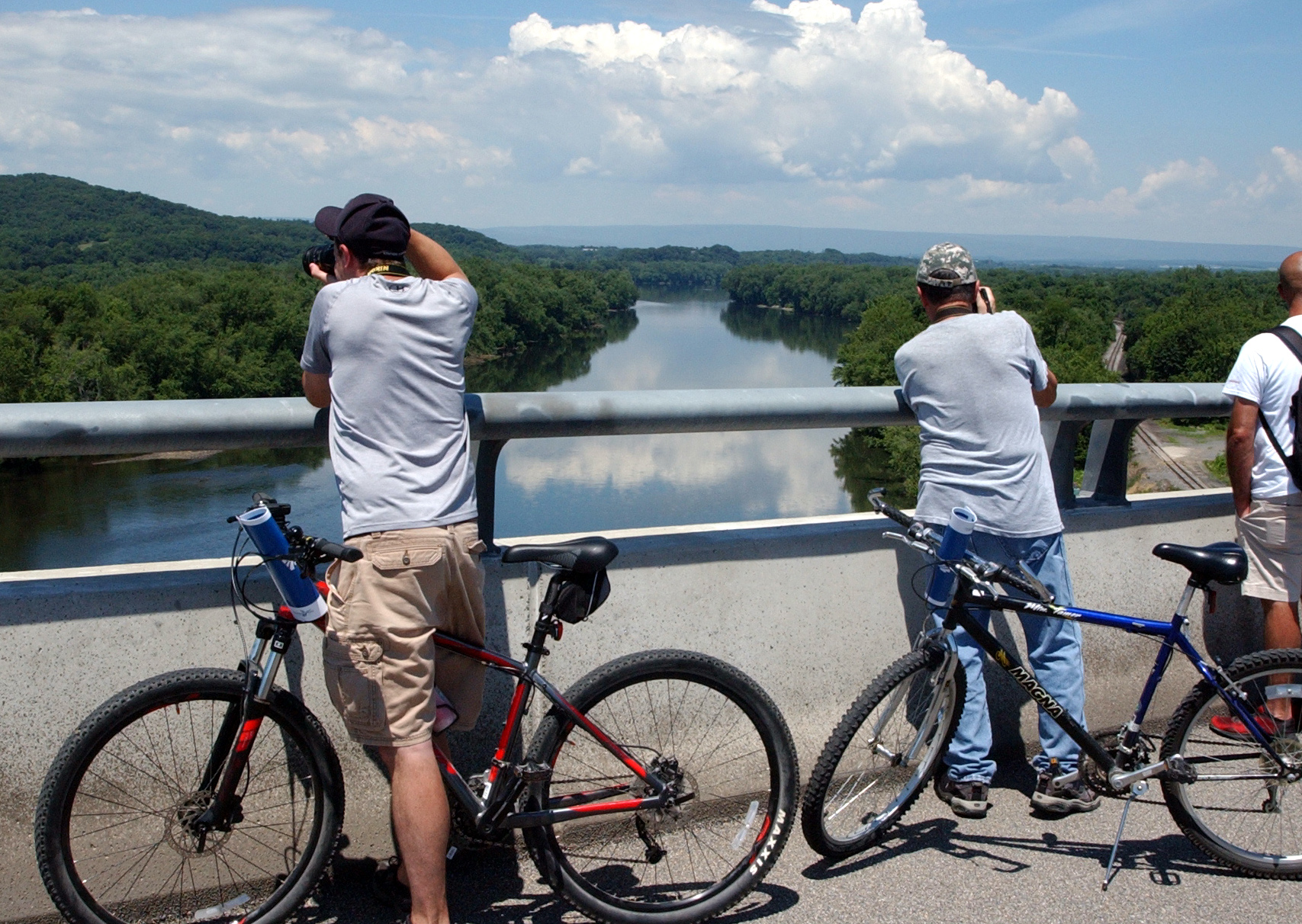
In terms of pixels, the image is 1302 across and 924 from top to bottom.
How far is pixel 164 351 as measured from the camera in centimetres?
7931

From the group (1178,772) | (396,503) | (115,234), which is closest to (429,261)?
(396,503)

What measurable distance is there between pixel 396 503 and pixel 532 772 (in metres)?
0.80

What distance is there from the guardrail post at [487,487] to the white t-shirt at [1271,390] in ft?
8.08

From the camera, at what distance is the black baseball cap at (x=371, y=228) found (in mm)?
2658

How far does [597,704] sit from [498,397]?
95 centimetres

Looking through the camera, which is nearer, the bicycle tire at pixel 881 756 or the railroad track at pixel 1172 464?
the bicycle tire at pixel 881 756

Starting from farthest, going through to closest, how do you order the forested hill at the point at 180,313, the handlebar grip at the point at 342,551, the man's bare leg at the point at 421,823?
1. the forested hill at the point at 180,313
2. the man's bare leg at the point at 421,823
3. the handlebar grip at the point at 342,551

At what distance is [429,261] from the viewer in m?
2.92

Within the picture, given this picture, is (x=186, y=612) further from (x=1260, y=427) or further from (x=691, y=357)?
(x=691, y=357)

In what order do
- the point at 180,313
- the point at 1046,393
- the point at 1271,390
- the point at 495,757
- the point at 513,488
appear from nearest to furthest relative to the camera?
the point at 495,757 < the point at 1046,393 < the point at 1271,390 < the point at 513,488 < the point at 180,313

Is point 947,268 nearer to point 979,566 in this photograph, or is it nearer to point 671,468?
point 979,566

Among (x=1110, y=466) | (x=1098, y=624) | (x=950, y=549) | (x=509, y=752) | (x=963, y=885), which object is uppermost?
(x=1110, y=466)

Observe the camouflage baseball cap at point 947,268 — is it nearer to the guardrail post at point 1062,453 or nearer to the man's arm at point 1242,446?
the guardrail post at point 1062,453

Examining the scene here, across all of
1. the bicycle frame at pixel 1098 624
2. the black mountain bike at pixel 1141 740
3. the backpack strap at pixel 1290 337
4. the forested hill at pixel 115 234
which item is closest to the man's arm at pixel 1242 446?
the backpack strap at pixel 1290 337
